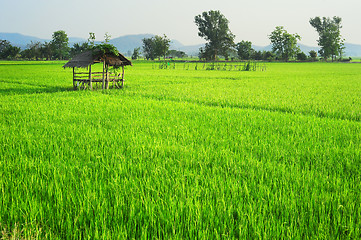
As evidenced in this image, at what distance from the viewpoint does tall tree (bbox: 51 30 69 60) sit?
81.6m

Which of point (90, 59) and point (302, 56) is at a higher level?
point (302, 56)

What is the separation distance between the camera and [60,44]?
84.2 metres

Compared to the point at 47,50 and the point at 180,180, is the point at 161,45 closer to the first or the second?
the point at 47,50

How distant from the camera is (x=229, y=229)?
2113 millimetres

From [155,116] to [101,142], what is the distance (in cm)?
288

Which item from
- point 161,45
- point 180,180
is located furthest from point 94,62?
point 161,45

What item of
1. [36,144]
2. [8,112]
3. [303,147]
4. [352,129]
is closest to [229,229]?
Answer: [303,147]

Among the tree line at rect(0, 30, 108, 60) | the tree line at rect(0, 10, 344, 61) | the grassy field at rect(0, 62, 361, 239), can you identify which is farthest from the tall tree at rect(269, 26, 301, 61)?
the grassy field at rect(0, 62, 361, 239)

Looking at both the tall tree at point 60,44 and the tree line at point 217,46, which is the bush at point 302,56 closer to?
the tree line at point 217,46

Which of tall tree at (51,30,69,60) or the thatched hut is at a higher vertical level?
tall tree at (51,30,69,60)

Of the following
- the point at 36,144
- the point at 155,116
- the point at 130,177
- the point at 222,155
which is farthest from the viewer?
the point at 155,116

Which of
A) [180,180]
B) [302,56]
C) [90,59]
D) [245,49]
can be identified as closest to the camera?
[180,180]

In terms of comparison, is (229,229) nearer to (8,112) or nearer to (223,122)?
(223,122)

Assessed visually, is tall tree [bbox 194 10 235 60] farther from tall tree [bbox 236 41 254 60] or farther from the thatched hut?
the thatched hut
